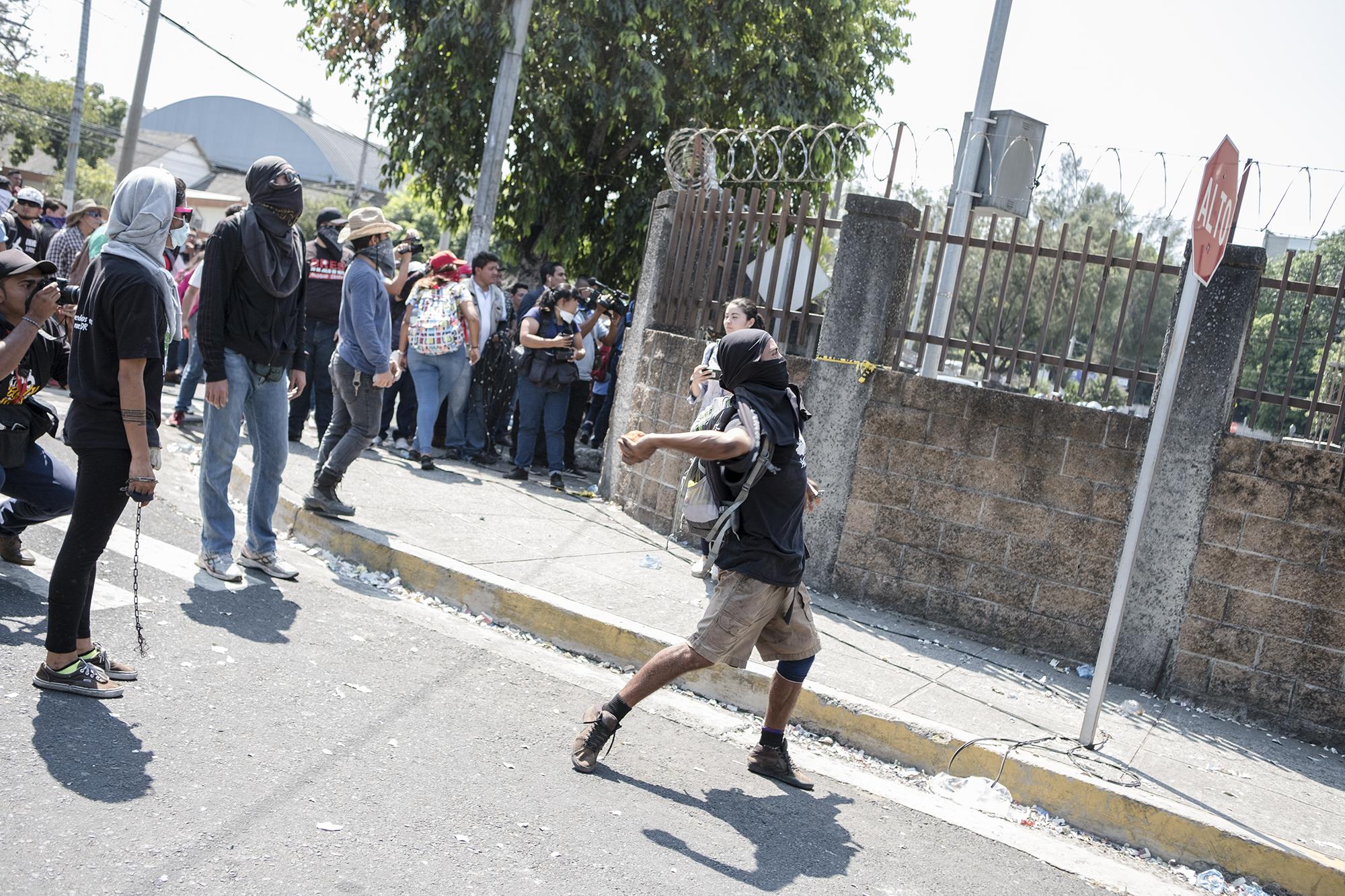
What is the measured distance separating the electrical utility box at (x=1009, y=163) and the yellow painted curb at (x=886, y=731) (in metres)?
4.18

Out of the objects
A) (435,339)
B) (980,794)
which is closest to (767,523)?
(980,794)

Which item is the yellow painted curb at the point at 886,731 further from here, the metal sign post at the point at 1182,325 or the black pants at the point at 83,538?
the black pants at the point at 83,538

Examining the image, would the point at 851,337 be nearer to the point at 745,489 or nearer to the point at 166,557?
the point at 745,489

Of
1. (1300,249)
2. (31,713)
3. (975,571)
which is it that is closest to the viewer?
(31,713)

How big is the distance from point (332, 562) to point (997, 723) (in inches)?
153

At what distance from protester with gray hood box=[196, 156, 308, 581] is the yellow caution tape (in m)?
3.39

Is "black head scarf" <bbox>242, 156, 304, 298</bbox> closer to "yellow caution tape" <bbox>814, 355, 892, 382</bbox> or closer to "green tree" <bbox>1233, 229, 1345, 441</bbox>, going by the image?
"yellow caution tape" <bbox>814, 355, 892, 382</bbox>

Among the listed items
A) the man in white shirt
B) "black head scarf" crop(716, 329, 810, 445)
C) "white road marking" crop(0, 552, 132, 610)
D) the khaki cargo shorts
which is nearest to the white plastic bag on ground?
the khaki cargo shorts

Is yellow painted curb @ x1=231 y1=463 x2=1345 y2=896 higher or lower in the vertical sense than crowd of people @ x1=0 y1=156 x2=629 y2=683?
lower

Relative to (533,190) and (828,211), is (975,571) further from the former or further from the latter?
(533,190)

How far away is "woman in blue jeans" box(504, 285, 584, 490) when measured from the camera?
9.44m

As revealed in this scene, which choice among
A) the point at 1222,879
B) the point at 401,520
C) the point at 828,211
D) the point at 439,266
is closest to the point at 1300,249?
the point at 828,211

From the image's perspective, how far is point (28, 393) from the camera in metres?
4.70

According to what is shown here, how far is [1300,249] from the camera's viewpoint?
6484 mm
